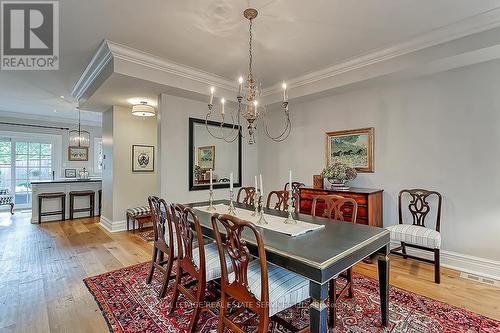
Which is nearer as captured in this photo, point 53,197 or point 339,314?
point 339,314

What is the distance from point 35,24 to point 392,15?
3584mm

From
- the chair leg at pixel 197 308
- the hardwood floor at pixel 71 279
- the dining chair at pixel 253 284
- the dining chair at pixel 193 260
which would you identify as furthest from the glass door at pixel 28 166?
the dining chair at pixel 253 284

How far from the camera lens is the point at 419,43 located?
2.76m

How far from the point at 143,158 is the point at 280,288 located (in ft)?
14.8

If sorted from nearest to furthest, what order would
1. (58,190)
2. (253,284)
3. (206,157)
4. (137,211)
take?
(253,284)
(206,157)
(137,211)
(58,190)

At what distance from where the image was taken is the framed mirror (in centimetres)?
414

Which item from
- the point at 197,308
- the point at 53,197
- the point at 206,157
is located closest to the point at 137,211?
the point at 206,157

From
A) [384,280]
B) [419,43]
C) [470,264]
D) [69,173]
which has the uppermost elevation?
[419,43]

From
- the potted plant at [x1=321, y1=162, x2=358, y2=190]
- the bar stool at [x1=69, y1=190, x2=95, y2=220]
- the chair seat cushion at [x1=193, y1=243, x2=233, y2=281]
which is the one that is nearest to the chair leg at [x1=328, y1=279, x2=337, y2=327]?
the chair seat cushion at [x1=193, y1=243, x2=233, y2=281]

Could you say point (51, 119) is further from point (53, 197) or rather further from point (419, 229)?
point (419, 229)

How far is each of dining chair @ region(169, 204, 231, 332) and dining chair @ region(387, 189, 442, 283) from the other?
221cm

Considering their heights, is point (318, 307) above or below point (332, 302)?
above

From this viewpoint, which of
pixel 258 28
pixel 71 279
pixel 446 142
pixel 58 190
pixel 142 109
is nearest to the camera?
pixel 258 28

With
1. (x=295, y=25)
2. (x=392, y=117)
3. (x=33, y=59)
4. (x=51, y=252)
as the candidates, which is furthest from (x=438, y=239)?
(x=33, y=59)
